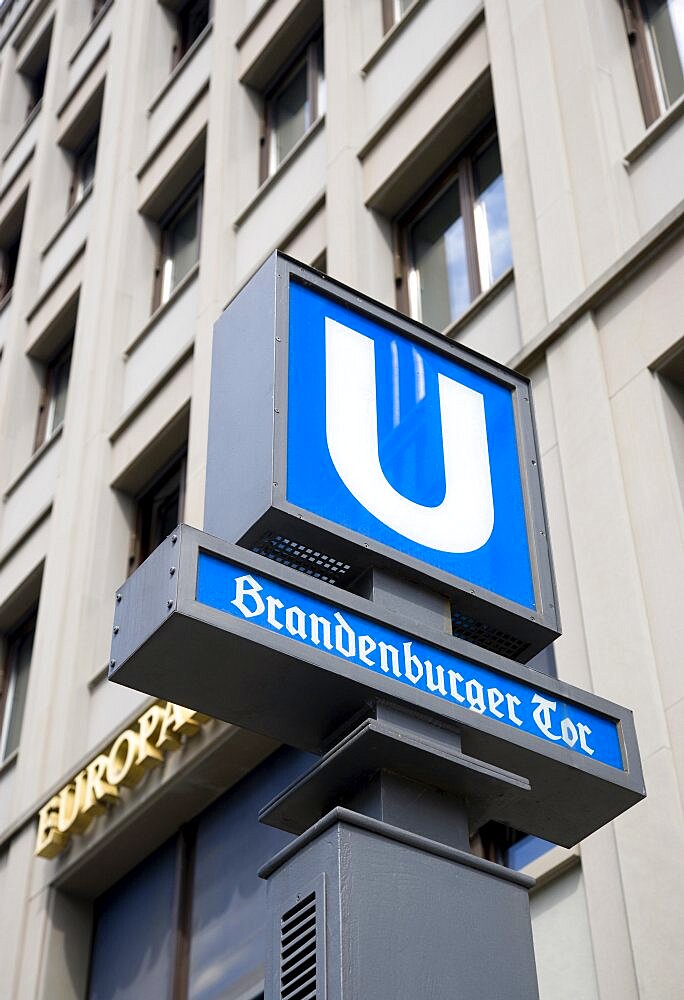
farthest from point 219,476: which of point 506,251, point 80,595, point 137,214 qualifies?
point 137,214

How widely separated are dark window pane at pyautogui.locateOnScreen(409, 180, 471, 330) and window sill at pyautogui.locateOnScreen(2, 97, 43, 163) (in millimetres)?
12816

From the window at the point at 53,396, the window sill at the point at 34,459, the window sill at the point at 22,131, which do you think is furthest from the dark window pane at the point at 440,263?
the window sill at the point at 22,131

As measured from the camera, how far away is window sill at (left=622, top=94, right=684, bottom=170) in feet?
31.1

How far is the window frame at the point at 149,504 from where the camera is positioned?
48.8 ft

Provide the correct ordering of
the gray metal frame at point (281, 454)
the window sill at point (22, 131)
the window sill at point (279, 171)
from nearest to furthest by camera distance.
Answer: the gray metal frame at point (281, 454), the window sill at point (279, 171), the window sill at point (22, 131)

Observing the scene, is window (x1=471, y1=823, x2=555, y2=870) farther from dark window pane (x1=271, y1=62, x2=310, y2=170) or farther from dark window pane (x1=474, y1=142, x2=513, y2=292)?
dark window pane (x1=271, y1=62, x2=310, y2=170)

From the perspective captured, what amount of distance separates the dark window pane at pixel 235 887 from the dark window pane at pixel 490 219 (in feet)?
13.5

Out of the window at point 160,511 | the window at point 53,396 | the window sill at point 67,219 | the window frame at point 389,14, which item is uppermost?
the window sill at point 67,219

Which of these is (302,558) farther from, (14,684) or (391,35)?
(14,684)

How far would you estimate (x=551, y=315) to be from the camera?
943 centimetres

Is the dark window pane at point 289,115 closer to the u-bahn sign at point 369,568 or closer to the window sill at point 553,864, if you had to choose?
the window sill at point 553,864

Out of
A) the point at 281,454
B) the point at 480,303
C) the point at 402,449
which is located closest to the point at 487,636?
the point at 402,449

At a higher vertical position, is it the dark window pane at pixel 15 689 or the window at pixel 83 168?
the window at pixel 83 168

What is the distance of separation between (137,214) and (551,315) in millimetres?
9720
